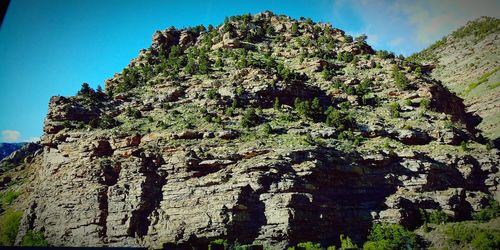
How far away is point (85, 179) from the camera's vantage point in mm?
49375

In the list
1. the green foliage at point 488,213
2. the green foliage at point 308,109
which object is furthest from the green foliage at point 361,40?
the green foliage at point 488,213

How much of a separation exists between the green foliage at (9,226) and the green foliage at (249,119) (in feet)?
129

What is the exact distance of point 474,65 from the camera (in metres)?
97.2

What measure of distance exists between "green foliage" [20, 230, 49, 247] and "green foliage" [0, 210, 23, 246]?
30.6 ft

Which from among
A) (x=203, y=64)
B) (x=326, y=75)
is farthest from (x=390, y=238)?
(x=203, y=64)

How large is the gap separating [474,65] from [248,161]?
3181 inches

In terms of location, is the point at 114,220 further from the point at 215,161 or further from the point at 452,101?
the point at 452,101

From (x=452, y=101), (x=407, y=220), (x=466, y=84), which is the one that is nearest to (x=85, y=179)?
(x=407, y=220)

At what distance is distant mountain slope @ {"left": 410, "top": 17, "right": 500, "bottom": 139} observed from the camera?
3061 inches

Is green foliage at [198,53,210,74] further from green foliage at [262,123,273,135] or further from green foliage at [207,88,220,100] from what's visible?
green foliage at [262,123,273,135]

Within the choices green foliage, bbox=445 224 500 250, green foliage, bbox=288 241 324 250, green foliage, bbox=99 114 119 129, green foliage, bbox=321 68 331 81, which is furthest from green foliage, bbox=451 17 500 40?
green foliage, bbox=99 114 119 129

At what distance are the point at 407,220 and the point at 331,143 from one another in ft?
48.0

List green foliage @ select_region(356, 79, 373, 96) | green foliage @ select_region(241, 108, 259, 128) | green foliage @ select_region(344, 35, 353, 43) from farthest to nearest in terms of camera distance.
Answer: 1. green foliage @ select_region(344, 35, 353, 43)
2. green foliage @ select_region(356, 79, 373, 96)
3. green foliage @ select_region(241, 108, 259, 128)

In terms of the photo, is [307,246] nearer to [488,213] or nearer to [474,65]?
[488,213]
